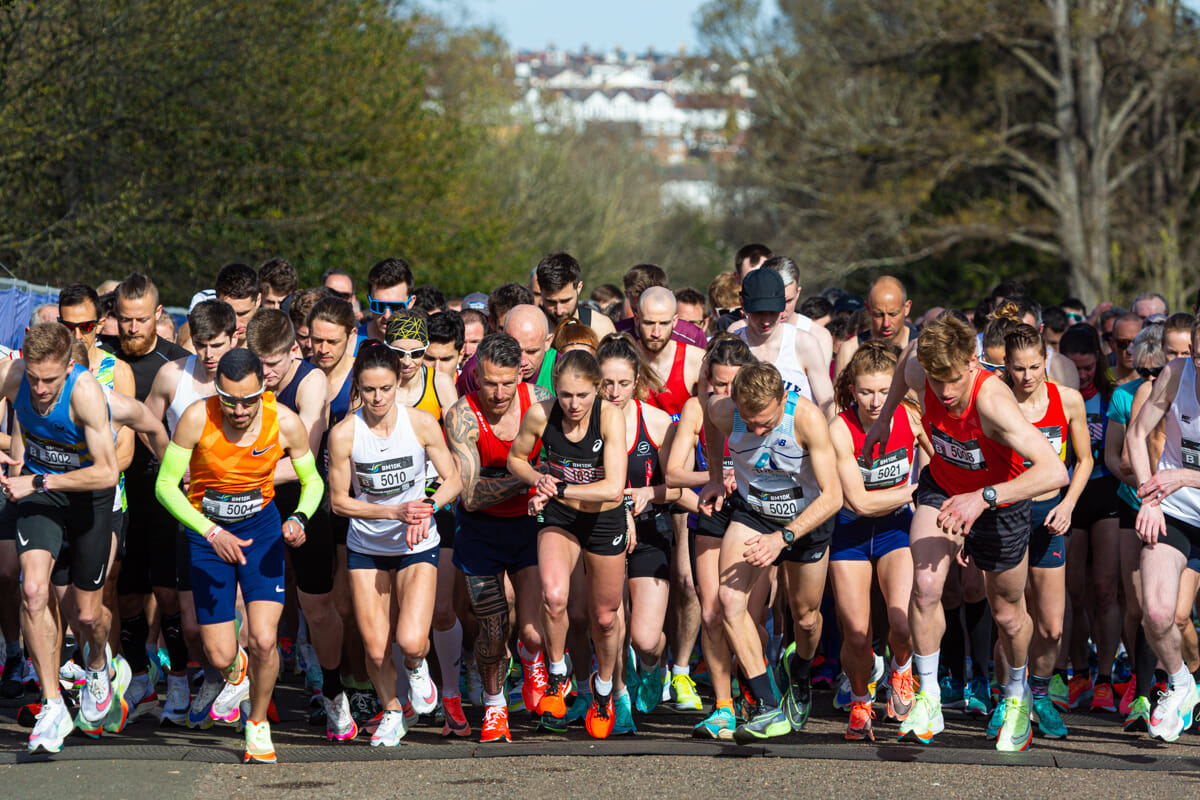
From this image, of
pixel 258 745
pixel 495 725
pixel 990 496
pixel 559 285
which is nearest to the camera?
pixel 990 496

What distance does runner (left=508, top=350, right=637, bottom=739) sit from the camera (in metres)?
6.85

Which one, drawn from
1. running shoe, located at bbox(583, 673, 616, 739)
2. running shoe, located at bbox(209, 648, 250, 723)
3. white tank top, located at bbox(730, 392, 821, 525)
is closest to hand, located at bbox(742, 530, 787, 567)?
white tank top, located at bbox(730, 392, 821, 525)

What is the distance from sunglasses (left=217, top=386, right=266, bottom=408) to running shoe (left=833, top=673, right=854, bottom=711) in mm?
3649

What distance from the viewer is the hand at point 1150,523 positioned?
686cm

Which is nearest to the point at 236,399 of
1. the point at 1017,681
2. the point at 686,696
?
the point at 686,696

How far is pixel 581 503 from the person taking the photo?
698cm

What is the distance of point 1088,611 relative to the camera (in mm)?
8344

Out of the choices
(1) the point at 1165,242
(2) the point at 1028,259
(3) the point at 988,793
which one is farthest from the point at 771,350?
(2) the point at 1028,259

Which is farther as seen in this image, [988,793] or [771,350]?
[771,350]

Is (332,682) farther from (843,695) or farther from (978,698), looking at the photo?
(978,698)

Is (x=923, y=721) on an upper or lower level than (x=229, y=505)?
lower

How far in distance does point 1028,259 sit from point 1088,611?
2363cm

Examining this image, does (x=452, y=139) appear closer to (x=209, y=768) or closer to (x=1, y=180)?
(x=1, y=180)

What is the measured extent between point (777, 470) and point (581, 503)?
3.22ft
